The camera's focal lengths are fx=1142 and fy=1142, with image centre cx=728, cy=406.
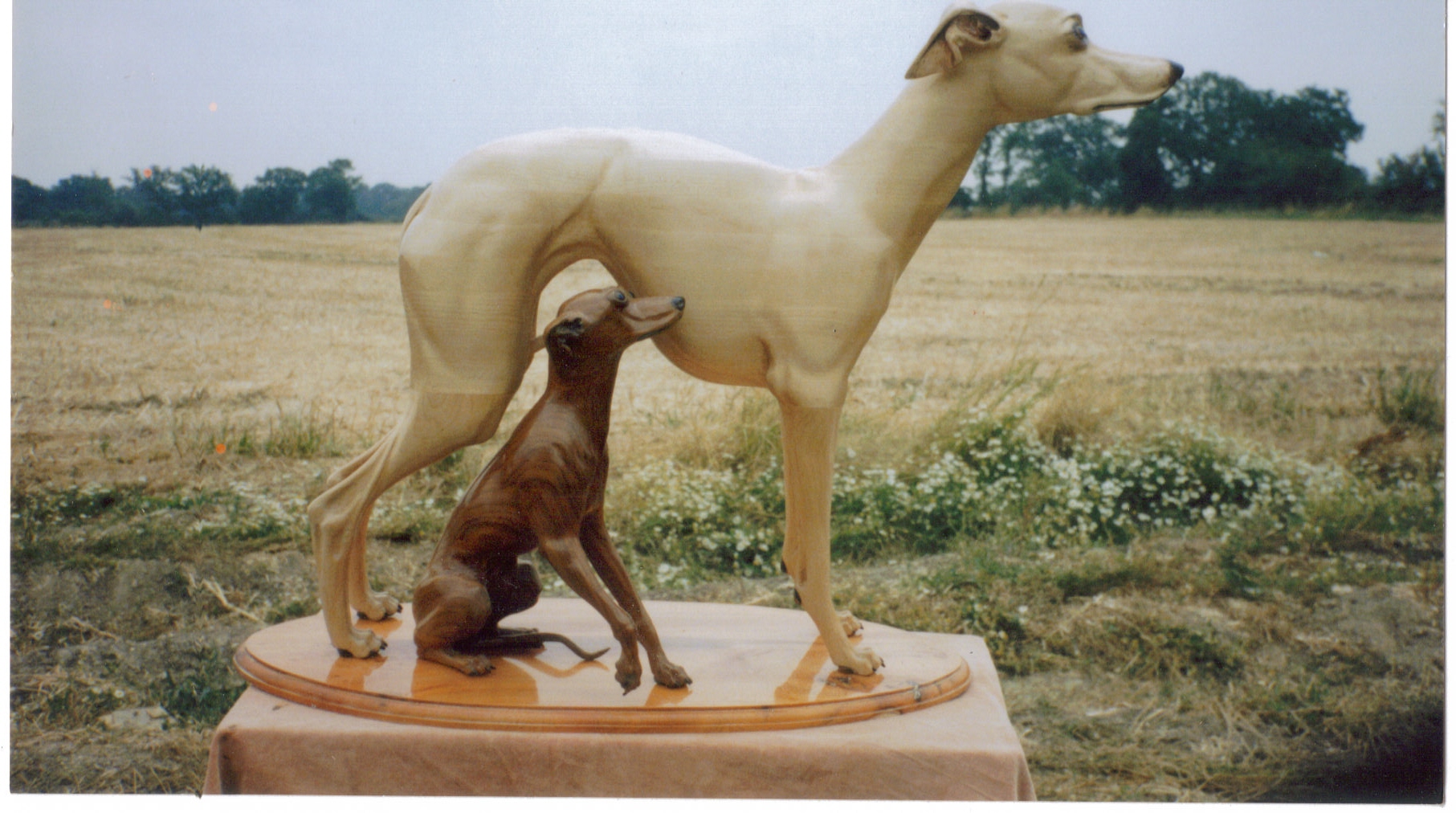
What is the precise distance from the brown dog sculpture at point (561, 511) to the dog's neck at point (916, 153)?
35cm

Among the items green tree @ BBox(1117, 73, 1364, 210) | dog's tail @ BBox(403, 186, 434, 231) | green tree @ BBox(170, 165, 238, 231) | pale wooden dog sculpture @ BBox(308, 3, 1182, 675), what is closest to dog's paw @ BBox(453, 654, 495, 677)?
pale wooden dog sculpture @ BBox(308, 3, 1182, 675)

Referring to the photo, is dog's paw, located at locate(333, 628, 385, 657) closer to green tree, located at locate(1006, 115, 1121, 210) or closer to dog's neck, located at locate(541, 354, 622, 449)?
dog's neck, located at locate(541, 354, 622, 449)

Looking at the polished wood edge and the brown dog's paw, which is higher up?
the brown dog's paw

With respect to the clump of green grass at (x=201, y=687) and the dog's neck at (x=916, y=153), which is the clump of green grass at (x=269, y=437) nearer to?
the clump of green grass at (x=201, y=687)

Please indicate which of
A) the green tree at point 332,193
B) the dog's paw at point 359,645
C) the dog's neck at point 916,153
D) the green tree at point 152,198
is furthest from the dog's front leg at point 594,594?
the green tree at point 152,198

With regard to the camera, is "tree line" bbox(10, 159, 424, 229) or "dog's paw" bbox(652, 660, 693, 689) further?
"tree line" bbox(10, 159, 424, 229)

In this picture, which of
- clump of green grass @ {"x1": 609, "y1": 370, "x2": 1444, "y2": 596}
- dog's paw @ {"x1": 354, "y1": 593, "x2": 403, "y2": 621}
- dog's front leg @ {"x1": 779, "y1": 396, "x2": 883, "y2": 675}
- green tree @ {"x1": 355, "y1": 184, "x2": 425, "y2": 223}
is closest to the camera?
dog's front leg @ {"x1": 779, "y1": 396, "x2": 883, "y2": 675}

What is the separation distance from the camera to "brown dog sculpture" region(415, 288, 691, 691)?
5.38 ft

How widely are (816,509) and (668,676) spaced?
13.3 inches

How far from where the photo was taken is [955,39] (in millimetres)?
1632

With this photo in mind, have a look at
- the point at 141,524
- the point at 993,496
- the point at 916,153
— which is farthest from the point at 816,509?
the point at 141,524

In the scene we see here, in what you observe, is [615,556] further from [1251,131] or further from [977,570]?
[1251,131]

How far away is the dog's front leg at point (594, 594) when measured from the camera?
1622 mm

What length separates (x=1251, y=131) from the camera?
8.21 feet
